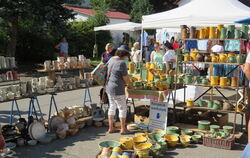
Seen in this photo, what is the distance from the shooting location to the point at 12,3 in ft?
37.9

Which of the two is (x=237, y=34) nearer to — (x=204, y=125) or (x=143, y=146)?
(x=204, y=125)

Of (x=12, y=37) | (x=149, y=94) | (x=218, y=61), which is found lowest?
(x=149, y=94)

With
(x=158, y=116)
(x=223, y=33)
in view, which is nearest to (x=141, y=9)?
(x=223, y=33)

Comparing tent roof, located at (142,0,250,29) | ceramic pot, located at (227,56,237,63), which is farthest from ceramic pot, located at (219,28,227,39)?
tent roof, located at (142,0,250,29)

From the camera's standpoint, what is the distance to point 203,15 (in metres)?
7.64

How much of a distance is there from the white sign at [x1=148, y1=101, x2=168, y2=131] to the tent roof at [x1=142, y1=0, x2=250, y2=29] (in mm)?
2827

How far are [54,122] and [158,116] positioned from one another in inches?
77.3

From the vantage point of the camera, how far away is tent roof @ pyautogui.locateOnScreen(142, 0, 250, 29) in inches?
293

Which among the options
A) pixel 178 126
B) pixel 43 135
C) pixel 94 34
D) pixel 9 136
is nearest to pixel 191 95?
pixel 178 126

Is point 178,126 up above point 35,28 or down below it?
below

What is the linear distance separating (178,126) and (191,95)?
2.33 metres

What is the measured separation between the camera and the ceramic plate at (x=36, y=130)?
5.11 m

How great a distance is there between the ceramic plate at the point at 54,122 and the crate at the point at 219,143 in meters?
2.66

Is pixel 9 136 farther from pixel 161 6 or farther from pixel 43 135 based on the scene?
pixel 161 6
